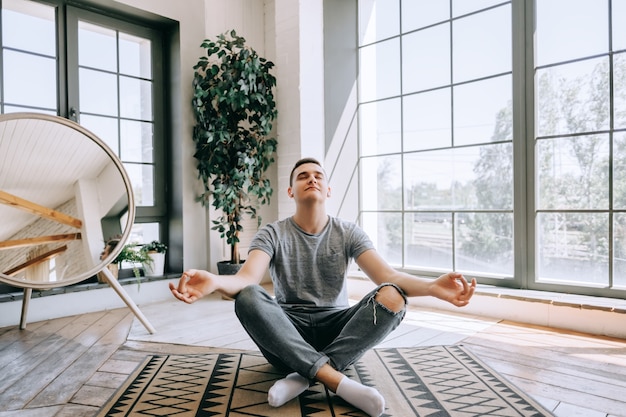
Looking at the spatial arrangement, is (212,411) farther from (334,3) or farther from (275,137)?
(334,3)

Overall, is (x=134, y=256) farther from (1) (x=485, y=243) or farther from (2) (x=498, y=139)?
(2) (x=498, y=139)

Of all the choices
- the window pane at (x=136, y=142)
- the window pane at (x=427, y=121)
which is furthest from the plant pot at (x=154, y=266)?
the window pane at (x=427, y=121)

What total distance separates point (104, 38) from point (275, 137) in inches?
57.3

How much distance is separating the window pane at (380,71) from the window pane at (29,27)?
2285mm

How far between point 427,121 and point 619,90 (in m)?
1.18

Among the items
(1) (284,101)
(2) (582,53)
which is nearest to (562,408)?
(2) (582,53)

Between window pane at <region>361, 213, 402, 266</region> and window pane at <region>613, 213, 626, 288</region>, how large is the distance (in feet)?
4.58

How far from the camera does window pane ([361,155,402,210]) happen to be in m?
3.52

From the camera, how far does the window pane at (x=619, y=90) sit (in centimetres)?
250

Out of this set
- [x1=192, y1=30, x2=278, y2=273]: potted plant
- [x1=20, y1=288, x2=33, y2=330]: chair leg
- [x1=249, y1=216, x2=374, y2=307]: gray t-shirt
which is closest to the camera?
[x1=249, y1=216, x2=374, y2=307]: gray t-shirt

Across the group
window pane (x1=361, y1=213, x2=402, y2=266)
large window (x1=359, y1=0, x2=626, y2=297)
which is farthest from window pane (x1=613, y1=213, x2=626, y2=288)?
window pane (x1=361, y1=213, x2=402, y2=266)

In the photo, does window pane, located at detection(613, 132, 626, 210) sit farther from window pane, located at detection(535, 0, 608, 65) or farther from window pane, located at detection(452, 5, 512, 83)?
window pane, located at detection(452, 5, 512, 83)

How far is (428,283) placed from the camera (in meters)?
1.47

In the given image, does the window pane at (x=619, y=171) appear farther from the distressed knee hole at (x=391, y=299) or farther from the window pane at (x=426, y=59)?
the distressed knee hole at (x=391, y=299)
